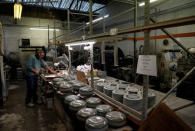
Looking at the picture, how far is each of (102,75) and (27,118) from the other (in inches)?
98.8

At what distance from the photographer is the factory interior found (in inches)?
52.1

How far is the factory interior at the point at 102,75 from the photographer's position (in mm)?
1324

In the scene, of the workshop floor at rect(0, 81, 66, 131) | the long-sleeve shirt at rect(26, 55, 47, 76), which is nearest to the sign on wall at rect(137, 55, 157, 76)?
the workshop floor at rect(0, 81, 66, 131)

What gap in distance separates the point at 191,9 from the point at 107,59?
4920 millimetres

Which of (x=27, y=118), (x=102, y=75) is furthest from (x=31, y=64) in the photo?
(x=102, y=75)

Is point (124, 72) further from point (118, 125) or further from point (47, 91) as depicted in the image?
point (118, 125)

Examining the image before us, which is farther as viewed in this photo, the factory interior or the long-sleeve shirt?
the long-sleeve shirt

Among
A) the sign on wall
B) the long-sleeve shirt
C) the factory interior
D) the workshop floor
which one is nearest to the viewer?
the sign on wall

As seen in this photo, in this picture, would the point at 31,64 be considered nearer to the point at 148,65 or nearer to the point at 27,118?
the point at 27,118

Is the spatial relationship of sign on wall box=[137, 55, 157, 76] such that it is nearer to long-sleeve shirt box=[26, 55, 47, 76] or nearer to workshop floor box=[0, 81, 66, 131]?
workshop floor box=[0, 81, 66, 131]

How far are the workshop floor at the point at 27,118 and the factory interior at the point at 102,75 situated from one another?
3 cm

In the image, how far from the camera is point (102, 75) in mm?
3736

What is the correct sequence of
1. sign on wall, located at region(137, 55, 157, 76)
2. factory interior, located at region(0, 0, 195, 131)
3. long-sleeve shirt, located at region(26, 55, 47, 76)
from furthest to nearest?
long-sleeve shirt, located at region(26, 55, 47, 76)
factory interior, located at region(0, 0, 195, 131)
sign on wall, located at region(137, 55, 157, 76)

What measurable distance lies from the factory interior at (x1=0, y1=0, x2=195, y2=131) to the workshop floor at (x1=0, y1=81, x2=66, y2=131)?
1.0 inches
